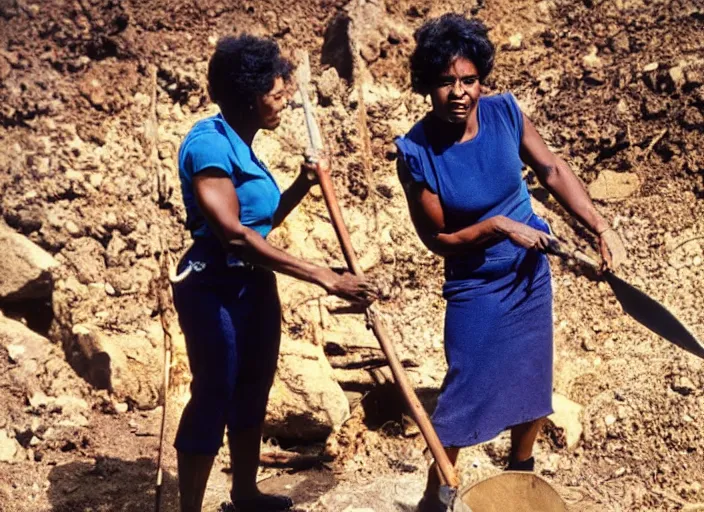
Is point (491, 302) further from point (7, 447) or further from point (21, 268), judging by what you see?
point (21, 268)

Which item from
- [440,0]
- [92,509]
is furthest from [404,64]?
[92,509]

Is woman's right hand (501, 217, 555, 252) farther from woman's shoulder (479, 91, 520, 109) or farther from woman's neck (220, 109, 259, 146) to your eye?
woman's neck (220, 109, 259, 146)

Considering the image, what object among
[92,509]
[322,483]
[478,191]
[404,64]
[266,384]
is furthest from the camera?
[404,64]

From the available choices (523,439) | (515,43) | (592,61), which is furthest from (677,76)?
(523,439)

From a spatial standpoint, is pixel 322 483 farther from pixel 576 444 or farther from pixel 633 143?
pixel 633 143

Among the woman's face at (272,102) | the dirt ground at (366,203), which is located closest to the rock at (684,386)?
the dirt ground at (366,203)

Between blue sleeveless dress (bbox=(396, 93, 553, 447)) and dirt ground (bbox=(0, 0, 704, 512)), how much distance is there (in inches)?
36.7

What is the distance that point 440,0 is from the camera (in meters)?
5.54

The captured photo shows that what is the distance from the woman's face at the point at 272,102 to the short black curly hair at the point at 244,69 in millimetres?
18

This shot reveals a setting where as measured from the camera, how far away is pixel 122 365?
13.9ft

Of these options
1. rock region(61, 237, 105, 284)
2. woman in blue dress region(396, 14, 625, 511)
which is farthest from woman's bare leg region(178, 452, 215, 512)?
rock region(61, 237, 105, 284)

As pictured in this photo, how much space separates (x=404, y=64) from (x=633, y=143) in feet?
4.86

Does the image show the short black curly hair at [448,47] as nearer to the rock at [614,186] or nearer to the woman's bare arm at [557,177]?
the woman's bare arm at [557,177]

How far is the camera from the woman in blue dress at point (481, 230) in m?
2.73
